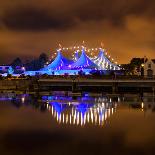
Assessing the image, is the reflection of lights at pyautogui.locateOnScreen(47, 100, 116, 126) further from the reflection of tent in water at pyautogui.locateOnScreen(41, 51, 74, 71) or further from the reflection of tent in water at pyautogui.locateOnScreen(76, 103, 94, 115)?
the reflection of tent in water at pyautogui.locateOnScreen(41, 51, 74, 71)

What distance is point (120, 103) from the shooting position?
220 ft

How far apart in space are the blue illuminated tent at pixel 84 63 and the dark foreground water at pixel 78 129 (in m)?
59.3

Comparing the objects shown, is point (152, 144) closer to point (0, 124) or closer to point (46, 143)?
point (46, 143)

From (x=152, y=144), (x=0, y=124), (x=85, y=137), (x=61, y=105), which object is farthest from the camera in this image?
(x=61, y=105)

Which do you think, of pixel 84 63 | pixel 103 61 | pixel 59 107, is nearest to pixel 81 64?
pixel 84 63

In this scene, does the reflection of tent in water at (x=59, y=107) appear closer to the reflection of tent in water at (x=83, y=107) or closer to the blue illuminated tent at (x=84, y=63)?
the reflection of tent in water at (x=83, y=107)

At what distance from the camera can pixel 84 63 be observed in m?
124

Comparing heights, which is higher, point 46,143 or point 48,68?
point 48,68

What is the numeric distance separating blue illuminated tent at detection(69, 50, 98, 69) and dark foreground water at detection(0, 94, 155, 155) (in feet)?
194

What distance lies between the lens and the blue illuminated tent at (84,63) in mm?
123312

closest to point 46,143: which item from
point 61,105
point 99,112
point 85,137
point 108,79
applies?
point 85,137

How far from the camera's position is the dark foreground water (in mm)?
33250

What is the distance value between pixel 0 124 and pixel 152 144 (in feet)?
57.1

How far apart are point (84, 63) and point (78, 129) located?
82.7 metres
